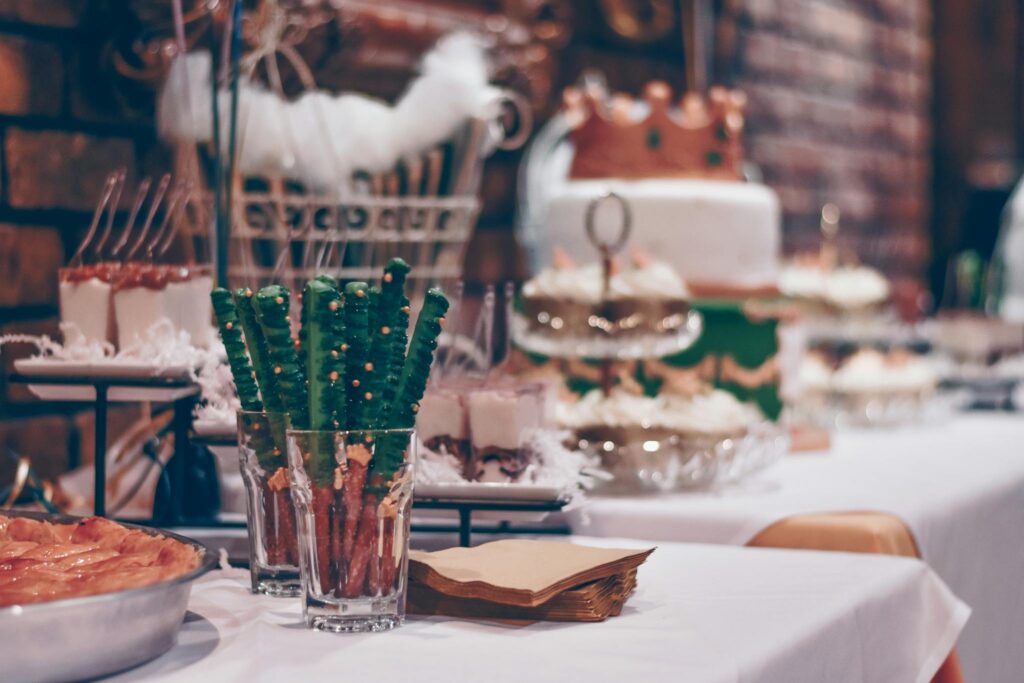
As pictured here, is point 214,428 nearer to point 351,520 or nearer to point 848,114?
point 351,520

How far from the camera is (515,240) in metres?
2.81

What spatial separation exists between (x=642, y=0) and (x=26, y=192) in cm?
178

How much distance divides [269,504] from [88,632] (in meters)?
0.30

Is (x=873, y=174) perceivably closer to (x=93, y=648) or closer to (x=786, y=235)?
(x=786, y=235)

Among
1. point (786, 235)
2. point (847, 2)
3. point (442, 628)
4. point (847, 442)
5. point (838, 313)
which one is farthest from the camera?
point (847, 2)

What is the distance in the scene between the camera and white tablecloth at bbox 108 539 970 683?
0.91m

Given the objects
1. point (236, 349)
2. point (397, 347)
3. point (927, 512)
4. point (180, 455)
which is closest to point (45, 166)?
point (180, 455)

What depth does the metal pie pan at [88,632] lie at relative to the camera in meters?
0.80

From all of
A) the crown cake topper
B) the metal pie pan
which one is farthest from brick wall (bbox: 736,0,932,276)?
the metal pie pan

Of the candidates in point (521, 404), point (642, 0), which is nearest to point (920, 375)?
point (642, 0)

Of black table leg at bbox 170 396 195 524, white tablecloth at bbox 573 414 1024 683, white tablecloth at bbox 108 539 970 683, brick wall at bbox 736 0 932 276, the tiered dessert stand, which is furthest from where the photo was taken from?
brick wall at bbox 736 0 932 276

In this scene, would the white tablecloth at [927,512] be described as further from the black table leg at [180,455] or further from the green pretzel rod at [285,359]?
the green pretzel rod at [285,359]

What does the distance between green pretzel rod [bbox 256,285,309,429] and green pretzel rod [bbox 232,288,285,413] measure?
4cm

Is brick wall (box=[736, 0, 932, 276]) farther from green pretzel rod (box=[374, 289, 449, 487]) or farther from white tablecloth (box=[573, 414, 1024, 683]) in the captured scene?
green pretzel rod (box=[374, 289, 449, 487])
